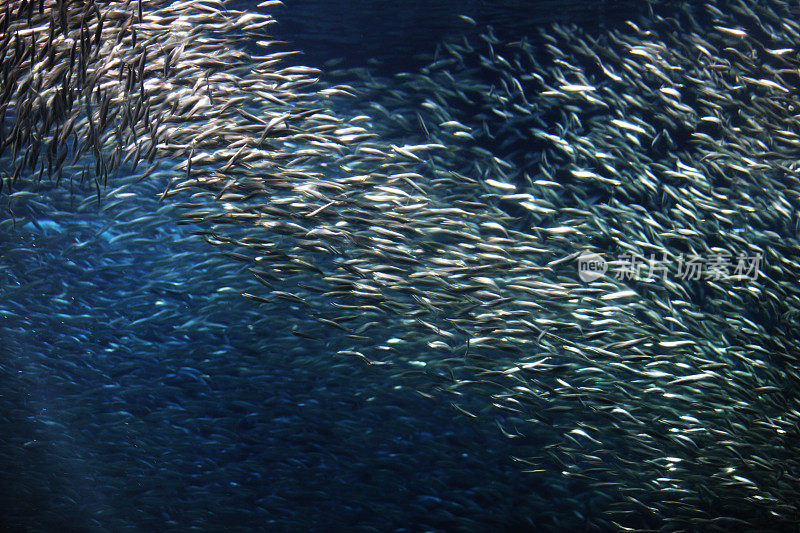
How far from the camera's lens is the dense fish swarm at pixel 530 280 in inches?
235

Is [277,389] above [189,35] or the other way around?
the other way around

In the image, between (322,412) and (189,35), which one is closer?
(189,35)

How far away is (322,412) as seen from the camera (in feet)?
22.7

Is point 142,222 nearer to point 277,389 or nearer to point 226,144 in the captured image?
point 226,144

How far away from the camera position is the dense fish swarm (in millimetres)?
5965

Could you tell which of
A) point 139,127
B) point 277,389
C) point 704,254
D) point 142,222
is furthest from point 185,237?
point 704,254

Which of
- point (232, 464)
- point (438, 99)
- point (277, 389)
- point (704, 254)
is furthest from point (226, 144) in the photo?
point (704, 254)

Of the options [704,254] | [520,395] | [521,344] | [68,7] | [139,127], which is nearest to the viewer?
[68,7]

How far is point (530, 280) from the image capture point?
5770 millimetres

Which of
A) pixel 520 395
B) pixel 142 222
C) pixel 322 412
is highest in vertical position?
pixel 142 222

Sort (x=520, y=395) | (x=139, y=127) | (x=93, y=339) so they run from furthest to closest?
(x=93, y=339) < (x=520, y=395) < (x=139, y=127)

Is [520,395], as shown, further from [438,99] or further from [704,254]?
[438,99]

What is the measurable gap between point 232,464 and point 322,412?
5.35 feet

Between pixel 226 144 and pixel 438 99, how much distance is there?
2759mm
